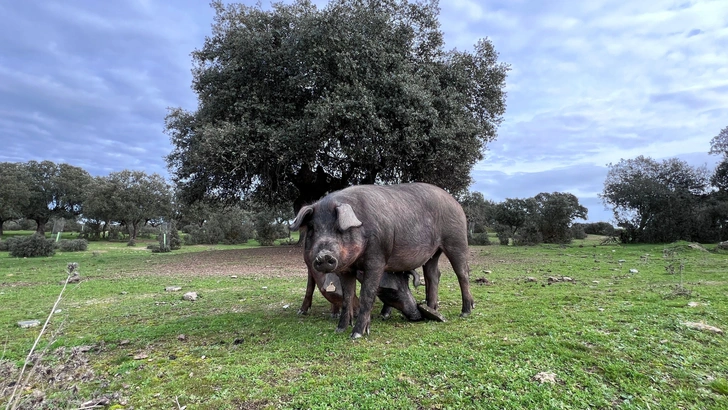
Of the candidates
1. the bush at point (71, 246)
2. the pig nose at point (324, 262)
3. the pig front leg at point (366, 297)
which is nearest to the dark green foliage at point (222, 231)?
the bush at point (71, 246)

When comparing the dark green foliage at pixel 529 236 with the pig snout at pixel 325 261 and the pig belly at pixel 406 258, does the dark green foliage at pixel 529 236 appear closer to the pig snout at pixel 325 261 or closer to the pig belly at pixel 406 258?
the pig belly at pixel 406 258

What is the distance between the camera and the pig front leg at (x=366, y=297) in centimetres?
549

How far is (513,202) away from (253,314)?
41843mm

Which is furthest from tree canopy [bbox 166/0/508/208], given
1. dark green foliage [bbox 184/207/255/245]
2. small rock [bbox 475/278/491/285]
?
dark green foliage [bbox 184/207/255/245]

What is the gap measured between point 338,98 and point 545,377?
Result: 1335 centimetres

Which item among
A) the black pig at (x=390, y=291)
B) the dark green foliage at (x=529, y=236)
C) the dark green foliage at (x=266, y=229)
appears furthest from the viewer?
the dark green foliage at (x=266, y=229)

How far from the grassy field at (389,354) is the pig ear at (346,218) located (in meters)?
1.60

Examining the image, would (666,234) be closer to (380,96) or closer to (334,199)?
(380,96)

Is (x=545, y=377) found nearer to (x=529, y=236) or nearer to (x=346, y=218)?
(x=346, y=218)

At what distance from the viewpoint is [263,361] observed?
4.57m

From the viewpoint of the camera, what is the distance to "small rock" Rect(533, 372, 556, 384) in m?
3.75

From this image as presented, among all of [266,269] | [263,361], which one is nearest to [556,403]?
[263,361]

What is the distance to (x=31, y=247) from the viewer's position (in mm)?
22938

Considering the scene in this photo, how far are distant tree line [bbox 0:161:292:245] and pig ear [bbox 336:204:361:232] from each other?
29.3 meters
